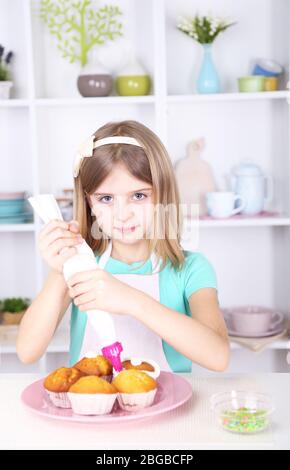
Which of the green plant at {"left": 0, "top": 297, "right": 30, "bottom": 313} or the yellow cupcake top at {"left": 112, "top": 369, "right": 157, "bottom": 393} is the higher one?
the yellow cupcake top at {"left": 112, "top": 369, "right": 157, "bottom": 393}

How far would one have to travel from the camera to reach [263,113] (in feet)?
7.57

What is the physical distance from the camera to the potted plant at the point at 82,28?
7.29ft

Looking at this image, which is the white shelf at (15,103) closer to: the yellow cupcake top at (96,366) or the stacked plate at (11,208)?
the stacked plate at (11,208)

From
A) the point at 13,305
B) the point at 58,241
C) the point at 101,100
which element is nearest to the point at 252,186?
the point at 101,100

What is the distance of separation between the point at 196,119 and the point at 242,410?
5.24 ft

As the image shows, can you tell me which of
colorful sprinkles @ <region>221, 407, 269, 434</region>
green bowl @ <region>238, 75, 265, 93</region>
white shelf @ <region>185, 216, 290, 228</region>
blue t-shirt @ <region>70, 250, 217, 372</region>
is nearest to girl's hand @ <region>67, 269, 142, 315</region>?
colorful sprinkles @ <region>221, 407, 269, 434</region>

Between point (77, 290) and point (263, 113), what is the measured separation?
1.55m

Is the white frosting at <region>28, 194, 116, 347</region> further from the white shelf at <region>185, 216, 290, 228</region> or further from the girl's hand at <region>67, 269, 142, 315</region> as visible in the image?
the white shelf at <region>185, 216, 290, 228</region>

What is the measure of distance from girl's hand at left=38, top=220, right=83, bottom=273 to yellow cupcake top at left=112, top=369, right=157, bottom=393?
0.67 feet

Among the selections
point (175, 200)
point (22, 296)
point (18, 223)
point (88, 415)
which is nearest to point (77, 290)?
point (88, 415)

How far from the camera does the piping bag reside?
0.89 m

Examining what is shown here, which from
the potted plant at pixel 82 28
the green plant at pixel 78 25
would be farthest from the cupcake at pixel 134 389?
the green plant at pixel 78 25

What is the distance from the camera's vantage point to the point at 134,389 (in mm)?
839

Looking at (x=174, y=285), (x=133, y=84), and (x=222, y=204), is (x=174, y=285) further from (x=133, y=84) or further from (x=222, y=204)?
(x=133, y=84)
